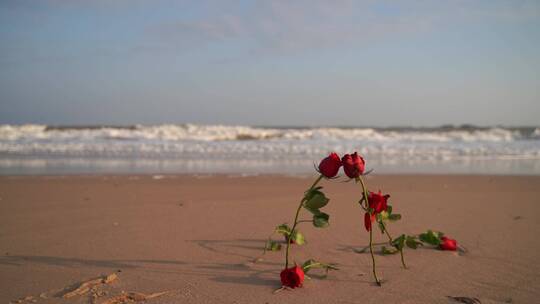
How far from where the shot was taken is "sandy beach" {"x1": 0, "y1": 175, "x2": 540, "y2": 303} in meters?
1.97

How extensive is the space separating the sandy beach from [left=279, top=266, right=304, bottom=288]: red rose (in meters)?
0.05

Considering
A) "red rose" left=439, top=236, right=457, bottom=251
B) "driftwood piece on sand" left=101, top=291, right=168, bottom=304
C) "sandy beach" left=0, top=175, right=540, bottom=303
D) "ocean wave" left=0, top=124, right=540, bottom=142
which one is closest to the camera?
"driftwood piece on sand" left=101, top=291, right=168, bottom=304

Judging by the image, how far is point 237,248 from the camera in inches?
105

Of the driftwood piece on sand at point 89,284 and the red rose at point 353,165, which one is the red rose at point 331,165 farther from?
the driftwood piece on sand at point 89,284

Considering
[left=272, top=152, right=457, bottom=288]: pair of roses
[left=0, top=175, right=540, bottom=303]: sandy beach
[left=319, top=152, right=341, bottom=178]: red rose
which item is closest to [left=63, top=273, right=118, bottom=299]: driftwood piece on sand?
[left=0, top=175, right=540, bottom=303]: sandy beach

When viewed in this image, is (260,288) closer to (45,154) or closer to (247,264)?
(247,264)

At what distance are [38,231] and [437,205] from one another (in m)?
3.27

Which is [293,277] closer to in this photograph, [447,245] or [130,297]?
[130,297]

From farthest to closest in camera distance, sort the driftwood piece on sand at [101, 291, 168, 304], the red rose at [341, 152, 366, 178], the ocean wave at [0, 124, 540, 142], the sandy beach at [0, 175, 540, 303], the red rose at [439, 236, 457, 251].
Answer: the ocean wave at [0, 124, 540, 142] → the red rose at [439, 236, 457, 251] → the sandy beach at [0, 175, 540, 303] → the driftwood piece on sand at [101, 291, 168, 304] → the red rose at [341, 152, 366, 178]

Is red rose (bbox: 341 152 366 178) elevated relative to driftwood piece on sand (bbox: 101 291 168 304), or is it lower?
elevated

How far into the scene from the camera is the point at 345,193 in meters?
5.09

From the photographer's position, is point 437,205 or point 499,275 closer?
point 499,275

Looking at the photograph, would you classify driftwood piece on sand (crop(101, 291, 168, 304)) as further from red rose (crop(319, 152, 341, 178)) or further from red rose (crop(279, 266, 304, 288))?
red rose (crop(319, 152, 341, 178))

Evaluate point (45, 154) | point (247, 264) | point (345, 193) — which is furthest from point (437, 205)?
point (45, 154)
